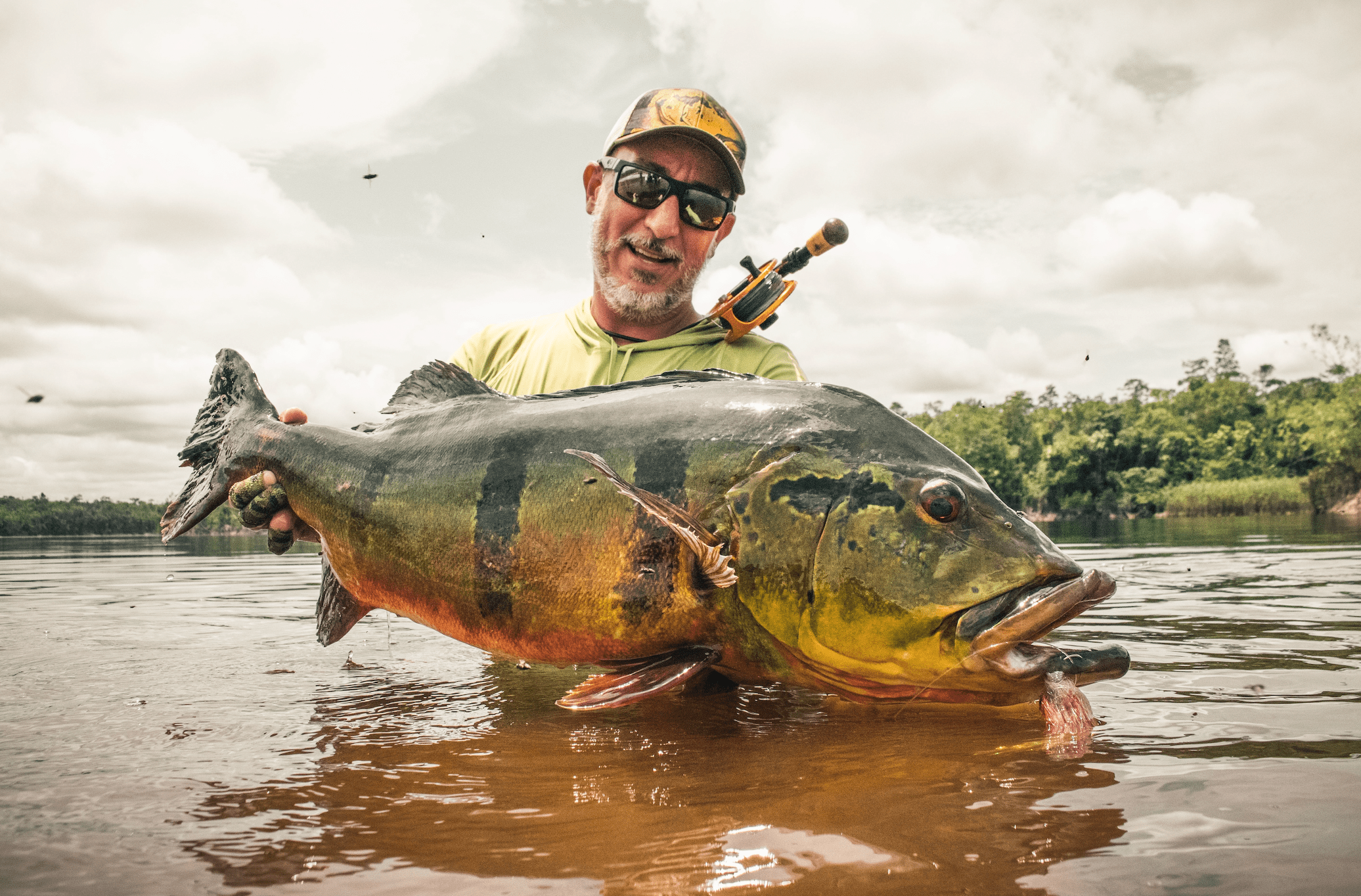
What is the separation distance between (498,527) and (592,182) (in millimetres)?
3131

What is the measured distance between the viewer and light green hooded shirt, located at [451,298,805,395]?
197 inches

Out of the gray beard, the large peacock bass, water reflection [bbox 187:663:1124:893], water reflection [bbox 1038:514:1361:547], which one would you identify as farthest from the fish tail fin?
water reflection [bbox 1038:514:1361:547]

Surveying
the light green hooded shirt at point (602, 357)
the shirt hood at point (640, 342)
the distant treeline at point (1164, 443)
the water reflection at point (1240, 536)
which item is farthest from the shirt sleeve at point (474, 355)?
the distant treeline at point (1164, 443)

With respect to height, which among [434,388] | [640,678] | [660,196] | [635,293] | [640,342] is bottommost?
[640,678]

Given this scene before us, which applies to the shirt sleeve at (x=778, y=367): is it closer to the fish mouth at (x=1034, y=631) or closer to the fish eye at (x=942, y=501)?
the fish eye at (x=942, y=501)

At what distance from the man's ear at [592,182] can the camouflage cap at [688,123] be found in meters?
0.28

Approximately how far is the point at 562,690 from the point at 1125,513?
210 feet

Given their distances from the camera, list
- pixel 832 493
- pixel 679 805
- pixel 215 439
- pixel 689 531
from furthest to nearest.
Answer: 1. pixel 215 439
2. pixel 832 493
3. pixel 689 531
4. pixel 679 805

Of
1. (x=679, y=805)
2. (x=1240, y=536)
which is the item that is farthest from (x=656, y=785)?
(x=1240, y=536)

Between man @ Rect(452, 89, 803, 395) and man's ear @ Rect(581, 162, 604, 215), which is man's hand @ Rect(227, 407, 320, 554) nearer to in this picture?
man @ Rect(452, 89, 803, 395)

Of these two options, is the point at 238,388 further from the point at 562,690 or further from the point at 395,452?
the point at 562,690

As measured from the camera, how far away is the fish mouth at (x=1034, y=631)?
8.01 feet

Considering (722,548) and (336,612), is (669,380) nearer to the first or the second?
(722,548)

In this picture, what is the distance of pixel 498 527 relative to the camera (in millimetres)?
3043
